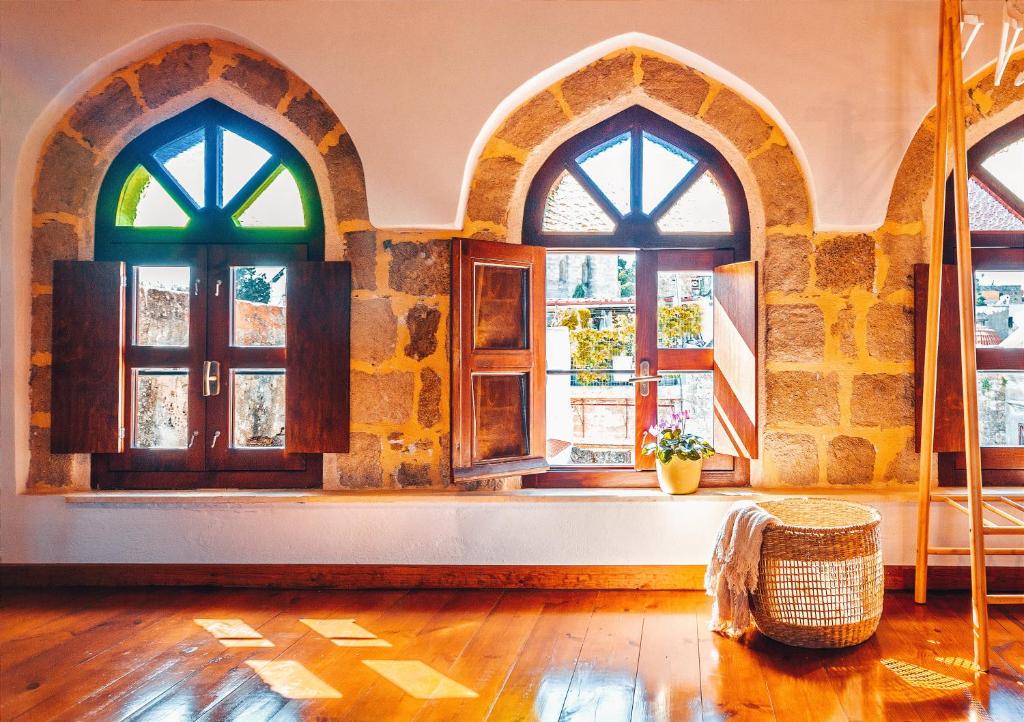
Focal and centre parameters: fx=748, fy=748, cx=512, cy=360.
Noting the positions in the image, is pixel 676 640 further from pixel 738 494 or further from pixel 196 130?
pixel 196 130

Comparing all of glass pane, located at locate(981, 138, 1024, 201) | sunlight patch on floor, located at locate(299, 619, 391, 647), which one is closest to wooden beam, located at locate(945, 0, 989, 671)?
glass pane, located at locate(981, 138, 1024, 201)

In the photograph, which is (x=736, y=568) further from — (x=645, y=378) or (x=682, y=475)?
(x=645, y=378)

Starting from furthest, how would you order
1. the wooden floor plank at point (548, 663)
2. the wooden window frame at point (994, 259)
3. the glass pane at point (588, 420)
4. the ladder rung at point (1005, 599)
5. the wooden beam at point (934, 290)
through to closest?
1. the glass pane at point (588, 420)
2. the wooden window frame at point (994, 259)
3. the wooden beam at point (934, 290)
4. the ladder rung at point (1005, 599)
5. the wooden floor plank at point (548, 663)

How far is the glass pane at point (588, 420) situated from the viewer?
429cm

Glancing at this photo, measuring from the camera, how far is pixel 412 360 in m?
3.68

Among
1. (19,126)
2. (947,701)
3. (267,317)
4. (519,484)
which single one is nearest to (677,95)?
(519,484)

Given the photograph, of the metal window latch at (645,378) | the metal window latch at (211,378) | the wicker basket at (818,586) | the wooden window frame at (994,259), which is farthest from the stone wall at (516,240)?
the wicker basket at (818,586)

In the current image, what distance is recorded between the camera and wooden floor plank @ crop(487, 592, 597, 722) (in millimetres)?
2348

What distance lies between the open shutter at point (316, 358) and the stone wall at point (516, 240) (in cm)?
8

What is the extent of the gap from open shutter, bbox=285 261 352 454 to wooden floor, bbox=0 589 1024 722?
778 mm

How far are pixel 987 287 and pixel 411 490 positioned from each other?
3.01m

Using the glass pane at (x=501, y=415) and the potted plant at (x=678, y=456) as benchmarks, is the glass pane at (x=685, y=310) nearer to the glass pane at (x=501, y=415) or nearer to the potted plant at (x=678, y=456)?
the potted plant at (x=678, y=456)

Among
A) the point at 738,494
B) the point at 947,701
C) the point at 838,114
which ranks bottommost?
the point at 947,701

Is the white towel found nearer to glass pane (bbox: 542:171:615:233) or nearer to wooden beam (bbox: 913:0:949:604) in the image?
wooden beam (bbox: 913:0:949:604)
